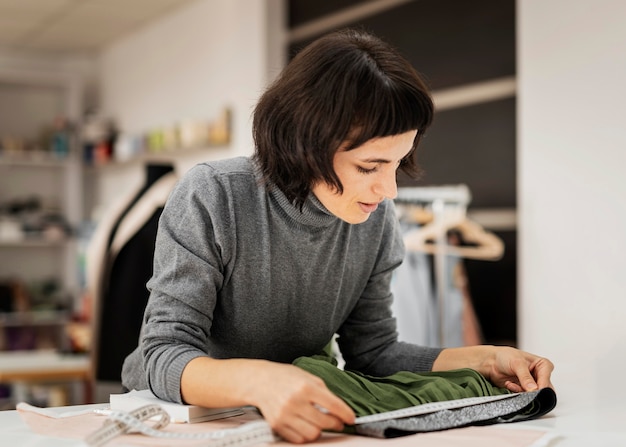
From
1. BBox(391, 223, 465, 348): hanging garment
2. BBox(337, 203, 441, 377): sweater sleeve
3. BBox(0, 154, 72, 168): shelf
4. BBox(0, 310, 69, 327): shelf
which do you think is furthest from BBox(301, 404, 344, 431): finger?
BBox(0, 154, 72, 168): shelf

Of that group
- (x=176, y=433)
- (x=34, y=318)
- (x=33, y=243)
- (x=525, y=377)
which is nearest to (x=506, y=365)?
(x=525, y=377)

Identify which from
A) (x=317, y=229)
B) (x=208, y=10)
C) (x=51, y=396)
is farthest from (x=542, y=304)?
(x=208, y=10)

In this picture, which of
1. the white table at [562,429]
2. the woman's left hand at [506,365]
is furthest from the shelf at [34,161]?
the woman's left hand at [506,365]

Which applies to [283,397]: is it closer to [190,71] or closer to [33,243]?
[190,71]

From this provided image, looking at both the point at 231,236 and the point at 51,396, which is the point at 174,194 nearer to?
the point at 231,236

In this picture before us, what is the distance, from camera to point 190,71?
17.6 ft

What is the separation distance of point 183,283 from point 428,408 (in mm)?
379

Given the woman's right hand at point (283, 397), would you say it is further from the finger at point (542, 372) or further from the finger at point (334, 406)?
the finger at point (542, 372)

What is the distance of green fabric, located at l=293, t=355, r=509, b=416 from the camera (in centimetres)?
111

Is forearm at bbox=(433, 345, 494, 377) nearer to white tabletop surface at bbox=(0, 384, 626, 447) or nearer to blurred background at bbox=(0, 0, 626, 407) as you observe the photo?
white tabletop surface at bbox=(0, 384, 626, 447)

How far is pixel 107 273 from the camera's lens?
2.99 m

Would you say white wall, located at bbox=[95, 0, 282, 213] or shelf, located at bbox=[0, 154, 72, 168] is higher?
white wall, located at bbox=[95, 0, 282, 213]

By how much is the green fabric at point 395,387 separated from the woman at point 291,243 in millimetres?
56

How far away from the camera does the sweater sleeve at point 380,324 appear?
149cm
